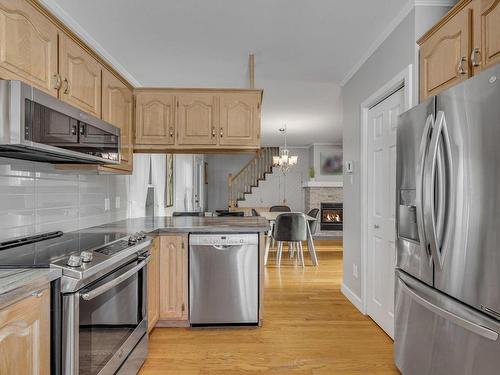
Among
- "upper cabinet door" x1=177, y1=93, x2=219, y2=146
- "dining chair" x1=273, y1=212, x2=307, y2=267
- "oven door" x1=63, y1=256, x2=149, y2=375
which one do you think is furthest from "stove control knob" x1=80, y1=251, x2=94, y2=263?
"dining chair" x1=273, y1=212, x2=307, y2=267

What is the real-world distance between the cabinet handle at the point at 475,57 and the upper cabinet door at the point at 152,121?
98.2 inches

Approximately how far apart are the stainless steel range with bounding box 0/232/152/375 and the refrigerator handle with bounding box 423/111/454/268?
1.66 metres

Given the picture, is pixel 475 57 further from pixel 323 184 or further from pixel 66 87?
pixel 323 184

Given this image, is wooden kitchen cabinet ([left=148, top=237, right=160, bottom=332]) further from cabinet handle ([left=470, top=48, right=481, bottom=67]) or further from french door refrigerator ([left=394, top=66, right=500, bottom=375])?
cabinet handle ([left=470, top=48, right=481, bottom=67])

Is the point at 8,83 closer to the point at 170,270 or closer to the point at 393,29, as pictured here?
the point at 170,270

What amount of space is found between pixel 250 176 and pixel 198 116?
7.01m

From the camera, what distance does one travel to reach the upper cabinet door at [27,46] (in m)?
1.59

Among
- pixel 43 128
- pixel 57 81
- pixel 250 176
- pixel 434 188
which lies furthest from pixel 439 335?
pixel 250 176

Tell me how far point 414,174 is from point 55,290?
191cm

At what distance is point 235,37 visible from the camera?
2.99 meters

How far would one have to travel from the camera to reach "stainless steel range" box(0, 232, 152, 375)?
1.50 metres

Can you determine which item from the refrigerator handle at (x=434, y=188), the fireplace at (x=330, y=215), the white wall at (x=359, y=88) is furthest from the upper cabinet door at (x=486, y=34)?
the fireplace at (x=330, y=215)

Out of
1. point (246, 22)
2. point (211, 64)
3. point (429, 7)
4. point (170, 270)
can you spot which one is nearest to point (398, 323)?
point (170, 270)

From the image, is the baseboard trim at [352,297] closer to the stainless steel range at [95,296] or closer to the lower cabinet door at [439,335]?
the lower cabinet door at [439,335]
